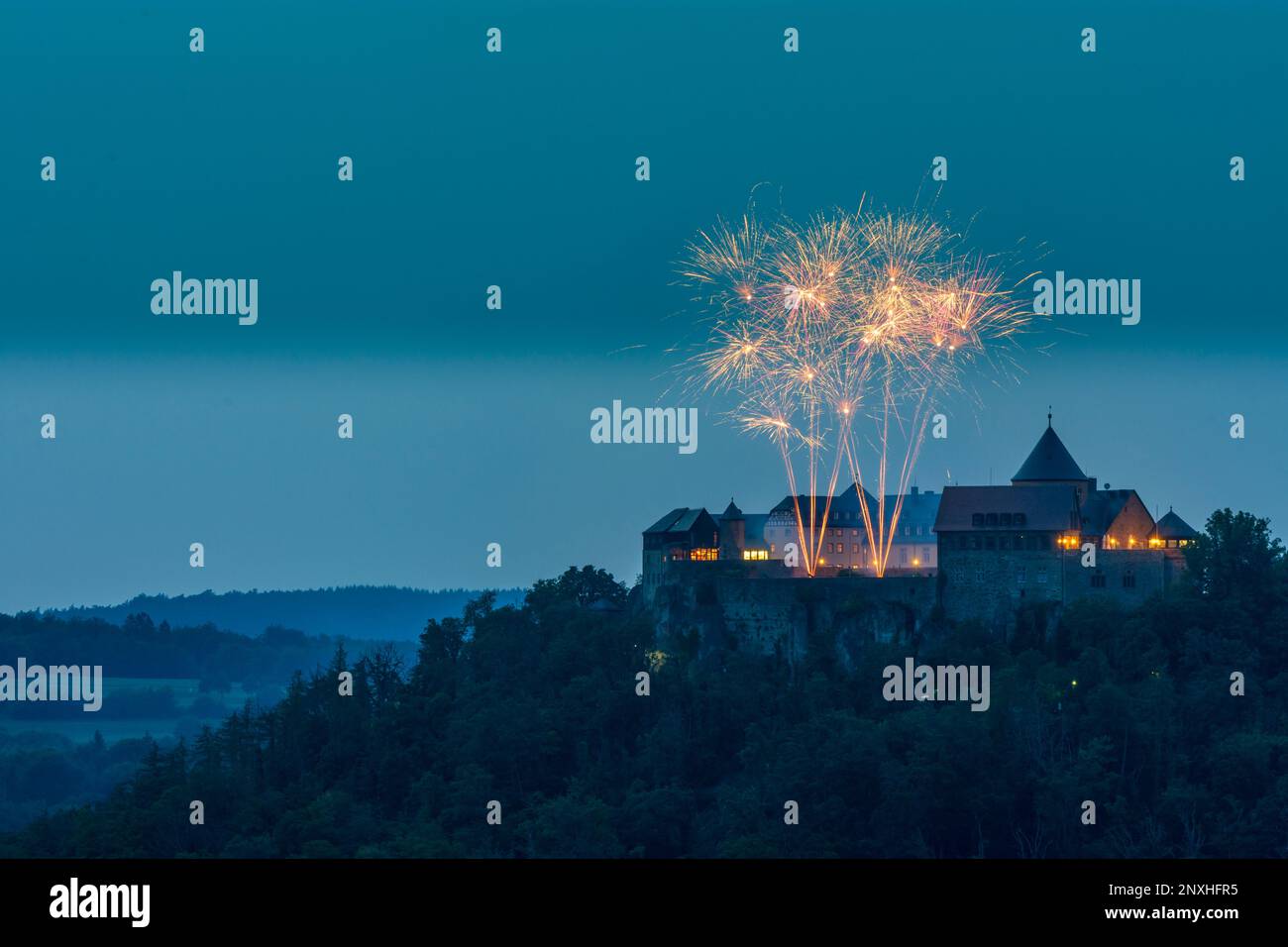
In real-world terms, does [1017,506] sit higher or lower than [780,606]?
higher

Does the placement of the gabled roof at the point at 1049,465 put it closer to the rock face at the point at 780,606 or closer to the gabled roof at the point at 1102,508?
the gabled roof at the point at 1102,508

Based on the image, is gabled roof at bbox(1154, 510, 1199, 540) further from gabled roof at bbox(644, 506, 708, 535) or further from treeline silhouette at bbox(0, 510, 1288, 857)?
gabled roof at bbox(644, 506, 708, 535)

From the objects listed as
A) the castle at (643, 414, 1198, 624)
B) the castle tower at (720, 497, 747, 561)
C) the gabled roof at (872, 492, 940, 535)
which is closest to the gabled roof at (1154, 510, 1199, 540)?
the castle at (643, 414, 1198, 624)

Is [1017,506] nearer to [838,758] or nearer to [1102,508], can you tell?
[1102,508]

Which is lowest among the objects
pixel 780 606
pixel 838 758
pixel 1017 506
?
pixel 838 758

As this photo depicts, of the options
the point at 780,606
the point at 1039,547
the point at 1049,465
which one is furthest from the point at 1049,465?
the point at 780,606

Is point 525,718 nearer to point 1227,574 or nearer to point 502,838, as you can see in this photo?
point 502,838
